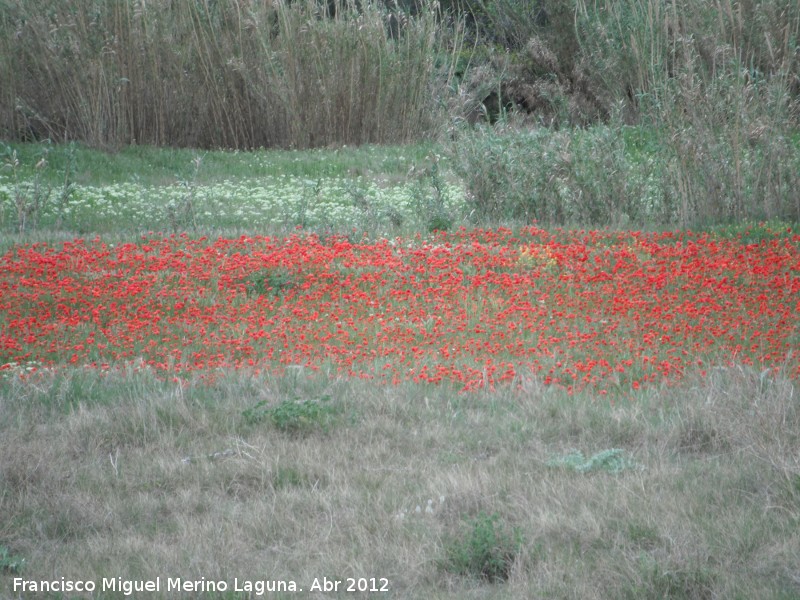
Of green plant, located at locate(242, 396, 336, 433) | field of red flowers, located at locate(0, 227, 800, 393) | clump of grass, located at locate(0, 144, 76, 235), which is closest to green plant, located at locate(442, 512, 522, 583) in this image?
green plant, located at locate(242, 396, 336, 433)

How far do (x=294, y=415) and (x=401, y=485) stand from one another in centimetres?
85

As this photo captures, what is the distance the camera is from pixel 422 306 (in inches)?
272

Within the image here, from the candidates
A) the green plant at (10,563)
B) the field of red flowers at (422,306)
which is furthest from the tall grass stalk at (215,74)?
the green plant at (10,563)

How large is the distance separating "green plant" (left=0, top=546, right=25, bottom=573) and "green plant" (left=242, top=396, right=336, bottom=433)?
147 centimetres

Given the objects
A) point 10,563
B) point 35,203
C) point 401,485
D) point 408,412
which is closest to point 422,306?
point 408,412

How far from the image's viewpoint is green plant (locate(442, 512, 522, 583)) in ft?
11.6

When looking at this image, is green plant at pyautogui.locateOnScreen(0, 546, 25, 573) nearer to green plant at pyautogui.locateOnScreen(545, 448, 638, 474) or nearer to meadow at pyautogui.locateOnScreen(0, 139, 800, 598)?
meadow at pyautogui.locateOnScreen(0, 139, 800, 598)

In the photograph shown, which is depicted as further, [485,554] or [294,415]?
[294,415]

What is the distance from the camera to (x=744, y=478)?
13.5 feet

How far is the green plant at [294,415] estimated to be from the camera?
4879 millimetres

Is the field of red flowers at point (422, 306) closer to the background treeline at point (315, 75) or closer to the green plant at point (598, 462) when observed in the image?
the green plant at point (598, 462)

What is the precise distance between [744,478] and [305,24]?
1280 cm

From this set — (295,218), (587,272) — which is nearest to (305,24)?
(295,218)

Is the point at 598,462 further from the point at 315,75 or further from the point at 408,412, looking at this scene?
the point at 315,75
